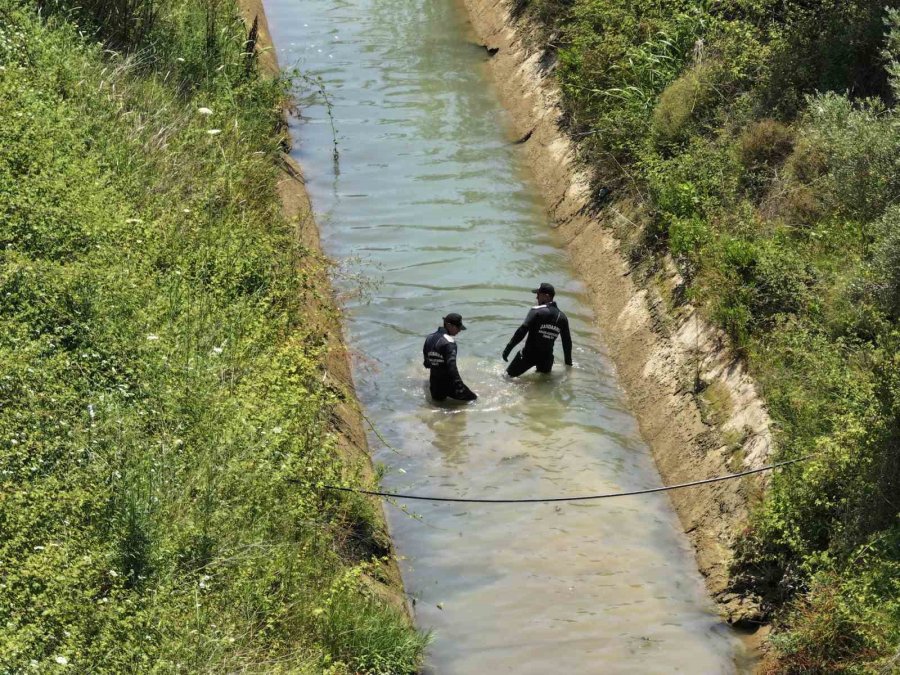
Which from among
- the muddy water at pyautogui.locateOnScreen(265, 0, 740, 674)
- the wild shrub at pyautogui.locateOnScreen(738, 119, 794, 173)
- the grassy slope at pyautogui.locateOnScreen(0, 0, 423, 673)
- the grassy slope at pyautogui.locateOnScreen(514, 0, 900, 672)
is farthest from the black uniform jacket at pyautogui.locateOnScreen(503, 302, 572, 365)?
the wild shrub at pyautogui.locateOnScreen(738, 119, 794, 173)

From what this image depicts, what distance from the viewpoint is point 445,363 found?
15203 mm

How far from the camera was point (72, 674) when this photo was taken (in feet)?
25.9

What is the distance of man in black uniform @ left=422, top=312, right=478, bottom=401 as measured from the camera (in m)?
15.2

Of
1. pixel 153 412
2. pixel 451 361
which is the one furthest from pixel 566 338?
pixel 153 412

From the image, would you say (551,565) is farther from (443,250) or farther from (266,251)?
(443,250)

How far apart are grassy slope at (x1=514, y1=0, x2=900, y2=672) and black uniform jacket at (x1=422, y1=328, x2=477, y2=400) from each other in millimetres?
3327

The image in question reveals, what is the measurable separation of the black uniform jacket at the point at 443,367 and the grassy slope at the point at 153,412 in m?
1.45

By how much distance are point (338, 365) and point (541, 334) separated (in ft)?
9.04

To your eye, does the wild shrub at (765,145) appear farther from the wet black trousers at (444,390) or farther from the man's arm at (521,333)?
the wet black trousers at (444,390)

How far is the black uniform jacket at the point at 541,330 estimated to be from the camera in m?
15.8

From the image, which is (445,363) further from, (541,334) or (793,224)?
(793,224)

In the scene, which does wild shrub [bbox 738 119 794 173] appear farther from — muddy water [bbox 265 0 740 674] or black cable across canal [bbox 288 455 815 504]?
black cable across canal [bbox 288 455 815 504]

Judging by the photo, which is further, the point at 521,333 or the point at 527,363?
the point at 527,363

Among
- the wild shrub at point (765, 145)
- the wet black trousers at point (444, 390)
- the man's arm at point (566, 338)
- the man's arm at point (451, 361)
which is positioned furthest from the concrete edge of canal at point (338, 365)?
the wild shrub at point (765, 145)
